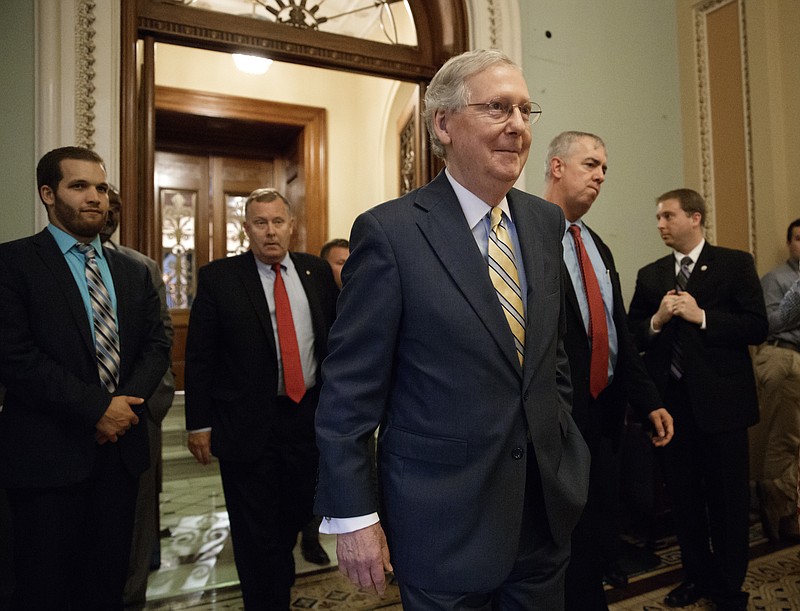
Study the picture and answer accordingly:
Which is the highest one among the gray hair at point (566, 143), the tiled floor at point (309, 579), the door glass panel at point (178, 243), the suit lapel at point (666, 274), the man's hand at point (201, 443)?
the door glass panel at point (178, 243)

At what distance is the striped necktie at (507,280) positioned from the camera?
3.99 ft

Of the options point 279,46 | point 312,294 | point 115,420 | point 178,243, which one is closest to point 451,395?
point 115,420

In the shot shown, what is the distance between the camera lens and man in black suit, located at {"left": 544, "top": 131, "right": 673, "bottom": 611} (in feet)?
6.43

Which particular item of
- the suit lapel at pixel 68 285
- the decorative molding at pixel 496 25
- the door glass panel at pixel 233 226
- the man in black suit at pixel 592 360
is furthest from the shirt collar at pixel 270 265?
the door glass panel at pixel 233 226

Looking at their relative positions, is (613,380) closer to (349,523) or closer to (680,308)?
(680,308)

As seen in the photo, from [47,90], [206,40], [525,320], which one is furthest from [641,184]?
[47,90]

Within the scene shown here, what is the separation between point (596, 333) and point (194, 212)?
5335 mm

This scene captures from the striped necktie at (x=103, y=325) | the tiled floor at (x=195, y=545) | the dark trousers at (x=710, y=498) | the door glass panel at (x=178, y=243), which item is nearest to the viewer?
the striped necktie at (x=103, y=325)

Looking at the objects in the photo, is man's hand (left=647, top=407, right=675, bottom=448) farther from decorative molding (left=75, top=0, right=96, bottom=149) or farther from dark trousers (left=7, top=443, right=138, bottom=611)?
decorative molding (left=75, top=0, right=96, bottom=149)

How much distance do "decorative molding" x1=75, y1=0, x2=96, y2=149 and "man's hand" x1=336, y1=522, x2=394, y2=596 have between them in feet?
7.03

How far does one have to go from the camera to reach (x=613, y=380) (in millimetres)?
2133

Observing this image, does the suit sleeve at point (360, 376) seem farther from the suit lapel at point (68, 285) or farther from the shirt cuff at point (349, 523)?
the suit lapel at point (68, 285)

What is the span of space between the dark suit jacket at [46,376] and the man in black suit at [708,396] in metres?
2.00

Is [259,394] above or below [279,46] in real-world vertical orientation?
below
